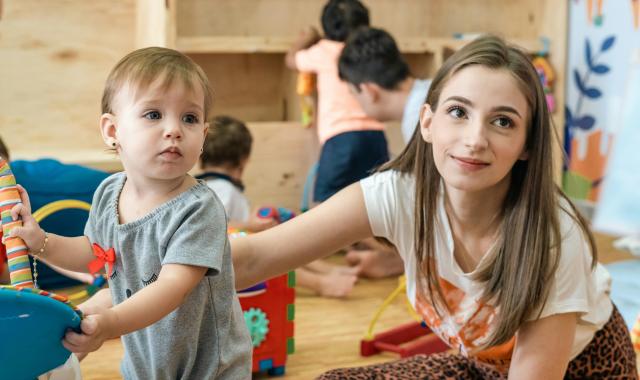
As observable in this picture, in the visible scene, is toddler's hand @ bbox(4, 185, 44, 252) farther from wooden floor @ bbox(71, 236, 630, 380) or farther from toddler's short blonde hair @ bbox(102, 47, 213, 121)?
wooden floor @ bbox(71, 236, 630, 380)

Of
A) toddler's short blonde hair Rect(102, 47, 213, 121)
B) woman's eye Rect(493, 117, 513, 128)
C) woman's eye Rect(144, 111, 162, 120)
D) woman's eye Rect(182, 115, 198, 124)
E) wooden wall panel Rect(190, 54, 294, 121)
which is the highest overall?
toddler's short blonde hair Rect(102, 47, 213, 121)

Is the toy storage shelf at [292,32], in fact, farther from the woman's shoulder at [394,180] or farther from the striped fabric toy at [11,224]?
the striped fabric toy at [11,224]

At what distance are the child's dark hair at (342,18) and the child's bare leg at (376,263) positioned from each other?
76 centimetres

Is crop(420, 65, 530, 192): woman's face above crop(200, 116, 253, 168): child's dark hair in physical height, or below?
above

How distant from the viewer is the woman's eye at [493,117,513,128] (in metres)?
1.21

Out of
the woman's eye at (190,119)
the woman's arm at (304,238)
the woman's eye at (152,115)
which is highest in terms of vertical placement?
the woman's eye at (152,115)

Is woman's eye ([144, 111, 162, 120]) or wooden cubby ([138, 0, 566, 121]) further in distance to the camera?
wooden cubby ([138, 0, 566, 121])

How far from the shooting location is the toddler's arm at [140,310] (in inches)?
33.3

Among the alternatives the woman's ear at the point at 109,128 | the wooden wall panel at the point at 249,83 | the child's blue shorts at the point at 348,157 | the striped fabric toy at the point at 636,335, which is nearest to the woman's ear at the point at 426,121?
the woman's ear at the point at 109,128

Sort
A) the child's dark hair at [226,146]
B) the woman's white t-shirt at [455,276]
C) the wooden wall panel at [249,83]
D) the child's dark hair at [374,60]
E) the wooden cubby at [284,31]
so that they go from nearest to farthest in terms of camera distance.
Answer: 1. the woman's white t-shirt at [455,276]
2. the child's dark hair at [226,146]
3. the child's dark hair at [374,60]
4. the wooden cubby at [284,31]
5. the wooden wall panel at [249,83]

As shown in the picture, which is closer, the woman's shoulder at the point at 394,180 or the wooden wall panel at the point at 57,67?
the woman's shoulder at the point at 394,180

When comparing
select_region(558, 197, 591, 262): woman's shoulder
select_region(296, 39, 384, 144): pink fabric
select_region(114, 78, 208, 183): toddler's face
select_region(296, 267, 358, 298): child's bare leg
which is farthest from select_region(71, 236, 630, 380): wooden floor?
select_region(114, 78, 208, 183): toddler's face

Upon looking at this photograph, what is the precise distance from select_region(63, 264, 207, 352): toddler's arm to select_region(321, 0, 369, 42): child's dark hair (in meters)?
2.05

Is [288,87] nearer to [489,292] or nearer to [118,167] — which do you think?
[118,167]
